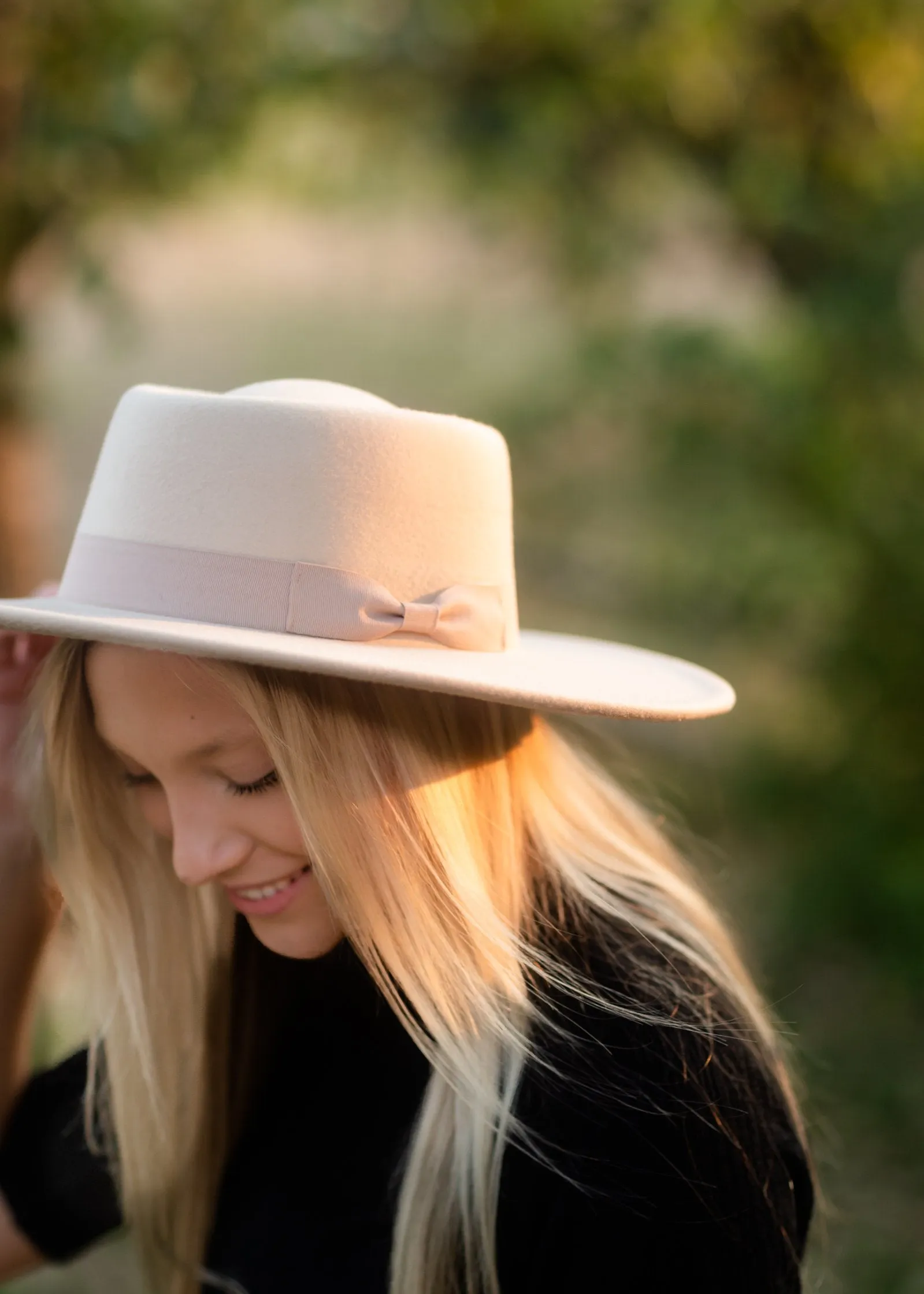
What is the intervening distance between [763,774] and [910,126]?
2584 mm

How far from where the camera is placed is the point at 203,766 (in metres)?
1.47

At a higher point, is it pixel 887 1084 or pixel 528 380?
pixel 528 380

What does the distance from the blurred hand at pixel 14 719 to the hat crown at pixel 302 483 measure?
43 centimetres

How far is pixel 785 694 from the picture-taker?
5055 millimetres

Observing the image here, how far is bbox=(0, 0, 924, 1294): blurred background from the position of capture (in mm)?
3922

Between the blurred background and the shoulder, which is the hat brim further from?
the blurred background

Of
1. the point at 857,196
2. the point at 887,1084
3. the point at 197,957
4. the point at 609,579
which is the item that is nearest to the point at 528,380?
the point at 609,579

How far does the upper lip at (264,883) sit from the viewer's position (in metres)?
1.51

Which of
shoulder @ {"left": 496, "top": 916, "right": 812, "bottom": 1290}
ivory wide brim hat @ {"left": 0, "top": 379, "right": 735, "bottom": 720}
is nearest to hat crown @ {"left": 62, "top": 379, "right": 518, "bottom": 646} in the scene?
ivory wide brim hat @ {"left": 0, "top": 379, "right": 735, "bottom": 720}

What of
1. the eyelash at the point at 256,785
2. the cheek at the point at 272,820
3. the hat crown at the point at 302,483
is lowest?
the cheek at the point at 272,820

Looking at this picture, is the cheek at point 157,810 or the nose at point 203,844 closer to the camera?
the nose at point 203,844

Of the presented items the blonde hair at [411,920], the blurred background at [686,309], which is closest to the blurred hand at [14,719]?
the blonde hair at [411,920]

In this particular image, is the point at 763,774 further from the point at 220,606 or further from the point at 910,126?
the point at 220,606

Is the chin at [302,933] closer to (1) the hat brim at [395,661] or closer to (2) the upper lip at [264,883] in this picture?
(2) the upper lip at [264,883]
